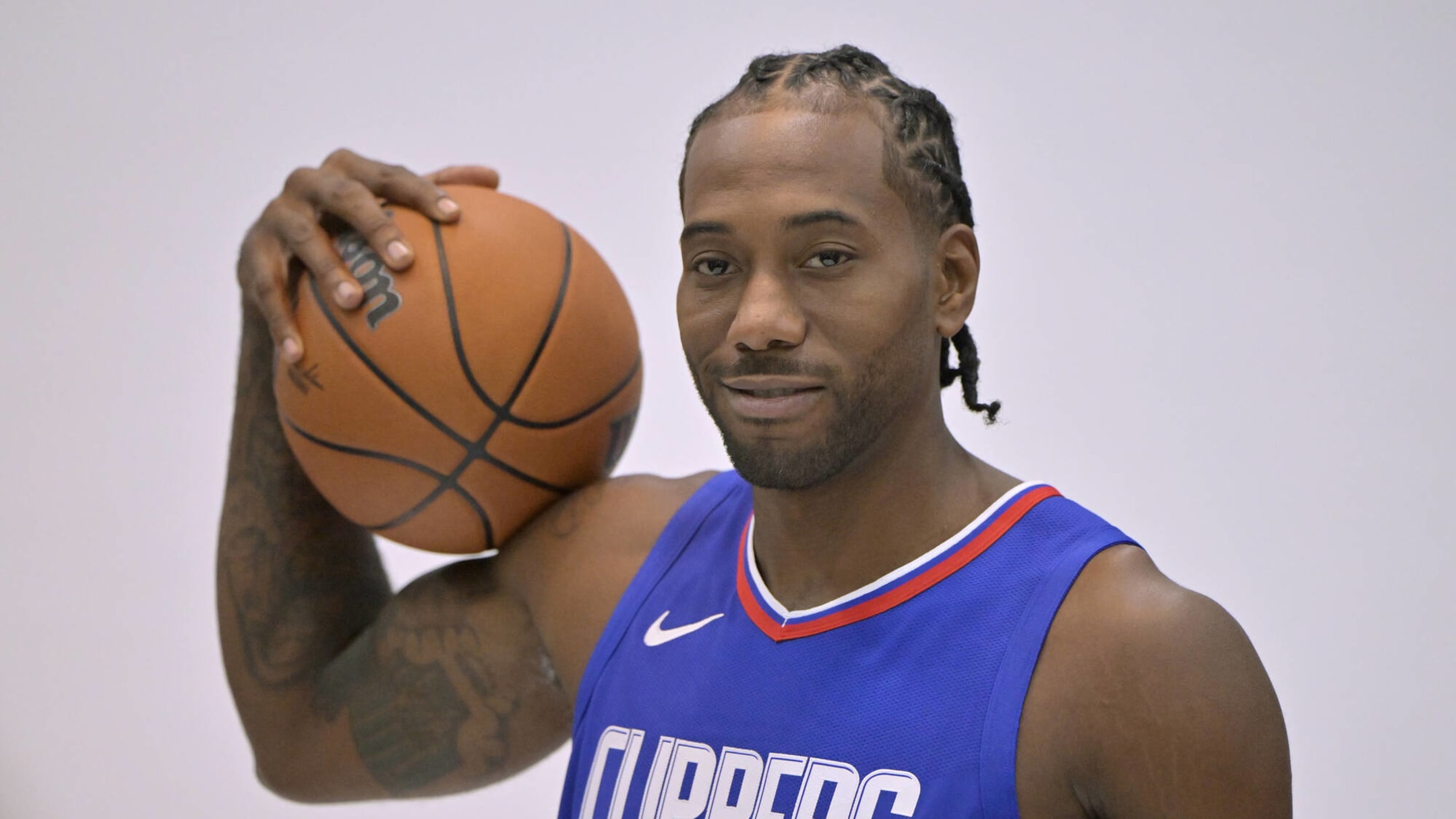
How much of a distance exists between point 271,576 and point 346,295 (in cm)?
49

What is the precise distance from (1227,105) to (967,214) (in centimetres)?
126

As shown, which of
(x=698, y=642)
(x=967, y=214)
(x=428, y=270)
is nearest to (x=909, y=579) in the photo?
(x=698, y=642)

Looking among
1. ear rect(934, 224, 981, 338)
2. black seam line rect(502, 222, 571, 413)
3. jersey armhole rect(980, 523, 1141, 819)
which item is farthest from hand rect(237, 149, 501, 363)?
jersey armhole rect(980, 523, 1141, 819)

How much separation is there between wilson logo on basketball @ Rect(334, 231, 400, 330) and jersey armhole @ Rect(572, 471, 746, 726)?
1.33ft

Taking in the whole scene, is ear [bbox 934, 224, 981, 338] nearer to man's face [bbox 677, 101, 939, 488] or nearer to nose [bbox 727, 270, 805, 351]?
man's face [bbox 677, 101, 939, 488]

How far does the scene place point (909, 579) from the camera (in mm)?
1276

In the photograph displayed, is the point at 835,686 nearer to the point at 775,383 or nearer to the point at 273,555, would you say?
the point at 775,383

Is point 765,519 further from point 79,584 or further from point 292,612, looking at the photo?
point 79,584

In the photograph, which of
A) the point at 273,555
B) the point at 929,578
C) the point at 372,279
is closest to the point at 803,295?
the point at 929,578

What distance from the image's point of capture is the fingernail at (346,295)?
4.73ft

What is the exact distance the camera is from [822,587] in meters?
1.33

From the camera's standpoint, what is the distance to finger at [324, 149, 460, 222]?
1500 millimetres

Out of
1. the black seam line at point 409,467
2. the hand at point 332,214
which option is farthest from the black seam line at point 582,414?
the hand at point 332,214

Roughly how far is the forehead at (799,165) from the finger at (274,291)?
0.51 m
